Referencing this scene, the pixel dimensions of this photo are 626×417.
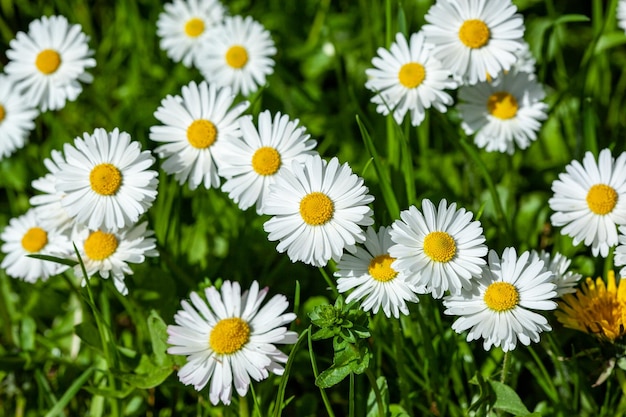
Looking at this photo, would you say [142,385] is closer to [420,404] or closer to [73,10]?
[420,404]

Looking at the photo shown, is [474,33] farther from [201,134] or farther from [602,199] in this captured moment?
[201,134]

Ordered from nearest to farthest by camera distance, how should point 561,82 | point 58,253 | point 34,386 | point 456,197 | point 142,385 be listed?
1. point 142,385
2. point 58,253
3. point 34,386
4. point 456,197
5. point 561,82

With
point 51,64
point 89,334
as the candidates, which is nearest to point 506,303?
point 89,334

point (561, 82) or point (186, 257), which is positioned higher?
point (561, 82)

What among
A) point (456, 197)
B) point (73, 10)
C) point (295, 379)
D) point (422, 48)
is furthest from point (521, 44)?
point (73, 10)

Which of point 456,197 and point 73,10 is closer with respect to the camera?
point 456,197

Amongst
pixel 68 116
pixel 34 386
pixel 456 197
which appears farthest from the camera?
pixel 68 116

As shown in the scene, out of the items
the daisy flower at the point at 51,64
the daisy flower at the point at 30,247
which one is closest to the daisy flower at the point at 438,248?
the daisy flower at the point at 30,247

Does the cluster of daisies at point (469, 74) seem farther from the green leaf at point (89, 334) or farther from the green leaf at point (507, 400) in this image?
the green leaf at point (89, 334)
